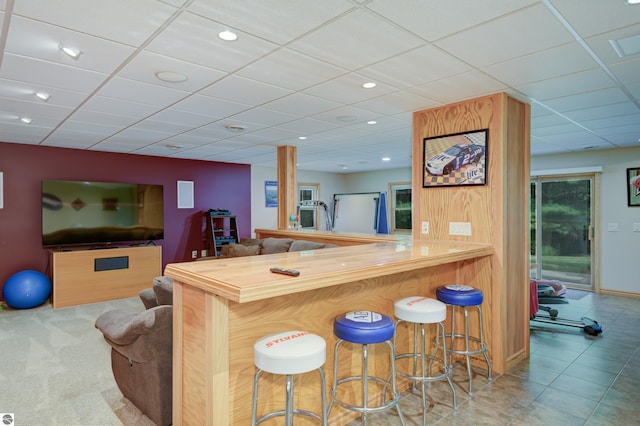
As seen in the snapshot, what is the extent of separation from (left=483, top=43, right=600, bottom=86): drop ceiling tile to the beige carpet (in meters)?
3.53

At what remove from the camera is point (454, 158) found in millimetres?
3502

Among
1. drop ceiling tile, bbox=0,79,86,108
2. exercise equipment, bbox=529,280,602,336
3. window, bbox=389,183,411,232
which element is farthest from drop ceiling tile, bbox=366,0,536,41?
window, bbox=389,183,411,232

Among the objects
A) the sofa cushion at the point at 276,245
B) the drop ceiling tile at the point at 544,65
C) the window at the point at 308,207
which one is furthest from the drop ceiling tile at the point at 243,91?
the window at the point at 308,207

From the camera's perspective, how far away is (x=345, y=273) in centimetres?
187

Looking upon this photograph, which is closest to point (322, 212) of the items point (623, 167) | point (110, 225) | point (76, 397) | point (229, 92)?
point (110, 225)

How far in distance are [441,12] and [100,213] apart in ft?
20.1

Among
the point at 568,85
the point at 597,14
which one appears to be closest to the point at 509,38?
the point at 597,14

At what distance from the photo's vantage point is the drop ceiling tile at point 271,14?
1.84 m

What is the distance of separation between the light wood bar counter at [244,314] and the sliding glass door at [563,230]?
5.51 meters

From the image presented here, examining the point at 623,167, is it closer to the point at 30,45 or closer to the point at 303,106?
the point at 303,106

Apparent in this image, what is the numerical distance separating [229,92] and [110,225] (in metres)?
4.27

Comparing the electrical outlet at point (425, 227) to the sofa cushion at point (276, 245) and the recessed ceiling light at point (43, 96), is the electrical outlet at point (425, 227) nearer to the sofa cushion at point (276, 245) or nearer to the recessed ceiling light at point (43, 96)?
the sofa cushion at point (276, 245)

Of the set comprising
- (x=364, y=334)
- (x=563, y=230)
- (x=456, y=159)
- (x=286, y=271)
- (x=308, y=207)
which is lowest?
(x=364, y=334)

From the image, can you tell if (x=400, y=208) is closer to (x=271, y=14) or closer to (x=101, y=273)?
(x=101, y=273)
